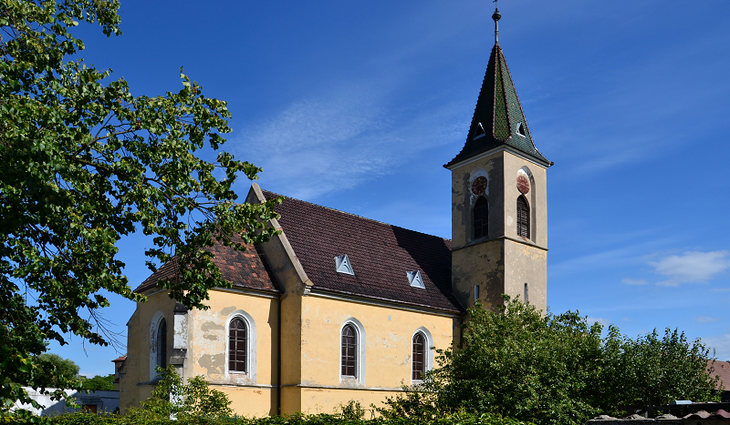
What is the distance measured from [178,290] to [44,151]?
15.8ft

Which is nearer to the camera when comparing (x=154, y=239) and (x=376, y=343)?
(x=154, y=239)

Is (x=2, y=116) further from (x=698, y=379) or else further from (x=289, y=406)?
(x=698, y=379)

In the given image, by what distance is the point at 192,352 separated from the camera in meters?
20.6

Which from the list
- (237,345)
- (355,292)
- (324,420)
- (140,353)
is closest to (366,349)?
(355,292)

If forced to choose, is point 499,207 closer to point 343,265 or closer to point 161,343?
point 343,265

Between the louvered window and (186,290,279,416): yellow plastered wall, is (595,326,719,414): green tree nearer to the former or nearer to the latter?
(186,290,279,416): yellow plastered wall

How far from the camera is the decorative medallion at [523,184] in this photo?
1138 inches

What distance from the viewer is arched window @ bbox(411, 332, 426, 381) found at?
26125 millimetres

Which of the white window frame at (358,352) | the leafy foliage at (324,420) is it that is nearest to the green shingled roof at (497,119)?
the white window frame at (358,352)

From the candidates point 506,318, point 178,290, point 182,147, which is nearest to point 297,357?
point 506,318

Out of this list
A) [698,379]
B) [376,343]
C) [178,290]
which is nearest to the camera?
[178,290]

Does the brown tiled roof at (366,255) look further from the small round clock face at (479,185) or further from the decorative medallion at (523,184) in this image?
the decorative medallion at (523,184)

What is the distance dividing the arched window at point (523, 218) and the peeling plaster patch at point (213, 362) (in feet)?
50.1

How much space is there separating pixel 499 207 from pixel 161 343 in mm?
16097
